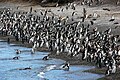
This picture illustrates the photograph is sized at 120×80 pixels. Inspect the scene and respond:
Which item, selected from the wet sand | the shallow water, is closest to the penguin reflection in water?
the shallow water

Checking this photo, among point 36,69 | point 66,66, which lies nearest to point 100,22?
point 36,69

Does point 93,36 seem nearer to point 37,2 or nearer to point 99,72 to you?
point 99,72

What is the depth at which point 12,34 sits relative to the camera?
42.5 meters

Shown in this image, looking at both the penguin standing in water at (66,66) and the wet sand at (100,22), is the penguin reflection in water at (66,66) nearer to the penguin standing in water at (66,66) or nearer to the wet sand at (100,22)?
the penguin standing in water at (66,66)

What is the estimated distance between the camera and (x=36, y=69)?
86.8 feet

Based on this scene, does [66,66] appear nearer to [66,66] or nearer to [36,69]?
[66,66]

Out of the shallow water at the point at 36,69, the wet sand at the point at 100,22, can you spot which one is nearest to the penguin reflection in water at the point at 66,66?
the shallow water at the point at 36,69

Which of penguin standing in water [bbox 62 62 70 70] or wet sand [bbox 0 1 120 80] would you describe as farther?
wet sand [bbox 0 1 120 80]

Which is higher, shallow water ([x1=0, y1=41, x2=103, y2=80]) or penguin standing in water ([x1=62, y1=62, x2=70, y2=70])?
penguin standing in water ([x1=62, y1=62, x2=70, y2=70])

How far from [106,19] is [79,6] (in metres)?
11.5

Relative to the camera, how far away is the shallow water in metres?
23.6

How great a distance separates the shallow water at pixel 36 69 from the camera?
23609 millimetres

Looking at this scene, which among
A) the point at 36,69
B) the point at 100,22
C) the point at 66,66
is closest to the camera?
the point at 66,66

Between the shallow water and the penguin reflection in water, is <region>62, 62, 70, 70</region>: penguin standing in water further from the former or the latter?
the shallow water
